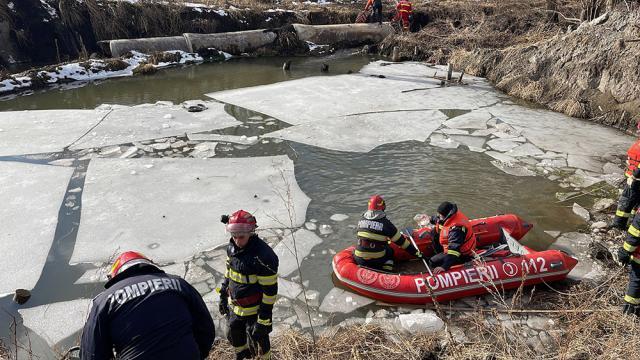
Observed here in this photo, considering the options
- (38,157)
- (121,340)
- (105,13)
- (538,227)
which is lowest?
(538,227)

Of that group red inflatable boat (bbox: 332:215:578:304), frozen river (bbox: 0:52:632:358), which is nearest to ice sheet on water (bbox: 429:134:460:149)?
frozen river (bbox: 0:52:632:358)

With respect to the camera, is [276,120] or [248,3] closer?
[276,120]

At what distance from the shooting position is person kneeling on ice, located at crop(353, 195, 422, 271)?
4758 mm

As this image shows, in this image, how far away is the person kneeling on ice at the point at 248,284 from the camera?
3.35 meters

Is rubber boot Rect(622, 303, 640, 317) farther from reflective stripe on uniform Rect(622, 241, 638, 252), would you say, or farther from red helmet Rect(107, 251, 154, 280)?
red helmet Rect(107, 251, 154, 280)

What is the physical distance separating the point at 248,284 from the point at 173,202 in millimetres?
3444

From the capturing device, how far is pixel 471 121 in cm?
1016

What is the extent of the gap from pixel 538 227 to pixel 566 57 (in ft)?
25.5

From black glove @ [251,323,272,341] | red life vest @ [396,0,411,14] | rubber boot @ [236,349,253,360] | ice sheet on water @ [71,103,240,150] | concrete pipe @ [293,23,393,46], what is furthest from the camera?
red life vest @ [396,0,411,14]

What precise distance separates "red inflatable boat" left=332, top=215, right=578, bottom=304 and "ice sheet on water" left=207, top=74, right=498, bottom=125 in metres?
5.71

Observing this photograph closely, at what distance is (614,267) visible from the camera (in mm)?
5168

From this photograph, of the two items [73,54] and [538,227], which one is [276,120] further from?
[73,54]

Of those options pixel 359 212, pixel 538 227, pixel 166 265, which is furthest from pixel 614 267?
pixel 166 265

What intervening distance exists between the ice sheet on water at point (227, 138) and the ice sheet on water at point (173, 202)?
0.95 meters
